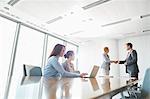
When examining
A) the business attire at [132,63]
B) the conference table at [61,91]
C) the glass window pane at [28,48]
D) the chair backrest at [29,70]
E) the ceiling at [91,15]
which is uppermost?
the ceiling at [91,15]

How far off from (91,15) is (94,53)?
304 cm

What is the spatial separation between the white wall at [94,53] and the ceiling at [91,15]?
35.2 inches

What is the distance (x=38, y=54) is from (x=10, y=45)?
1238mm

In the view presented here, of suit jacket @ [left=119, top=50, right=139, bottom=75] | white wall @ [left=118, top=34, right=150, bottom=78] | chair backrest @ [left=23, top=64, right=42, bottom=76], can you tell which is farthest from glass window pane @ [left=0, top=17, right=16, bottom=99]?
white wall @ [left=118, top=34, right=150, bottom=78]

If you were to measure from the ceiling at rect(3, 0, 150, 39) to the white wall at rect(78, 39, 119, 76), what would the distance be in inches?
35.2

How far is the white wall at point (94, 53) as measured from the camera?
23.0 feet

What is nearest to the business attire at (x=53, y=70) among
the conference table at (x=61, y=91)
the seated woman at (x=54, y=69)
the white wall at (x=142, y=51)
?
the seated woman at (x=54, y=69)

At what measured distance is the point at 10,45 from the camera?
4.86m

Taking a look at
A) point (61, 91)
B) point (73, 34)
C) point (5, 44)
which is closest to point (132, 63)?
point (61, 91)

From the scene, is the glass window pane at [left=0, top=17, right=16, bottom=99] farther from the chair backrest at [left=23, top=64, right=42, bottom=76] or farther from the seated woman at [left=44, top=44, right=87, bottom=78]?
the seated woman at [left=44, top=44, right=87, bottom=78]

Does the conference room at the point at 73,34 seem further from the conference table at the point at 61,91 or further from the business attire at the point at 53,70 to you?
the conference table at the point at 61,91

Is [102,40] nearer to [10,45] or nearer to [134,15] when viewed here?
[134,15]

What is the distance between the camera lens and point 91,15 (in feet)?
15.1

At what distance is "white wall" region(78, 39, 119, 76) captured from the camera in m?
7.00
